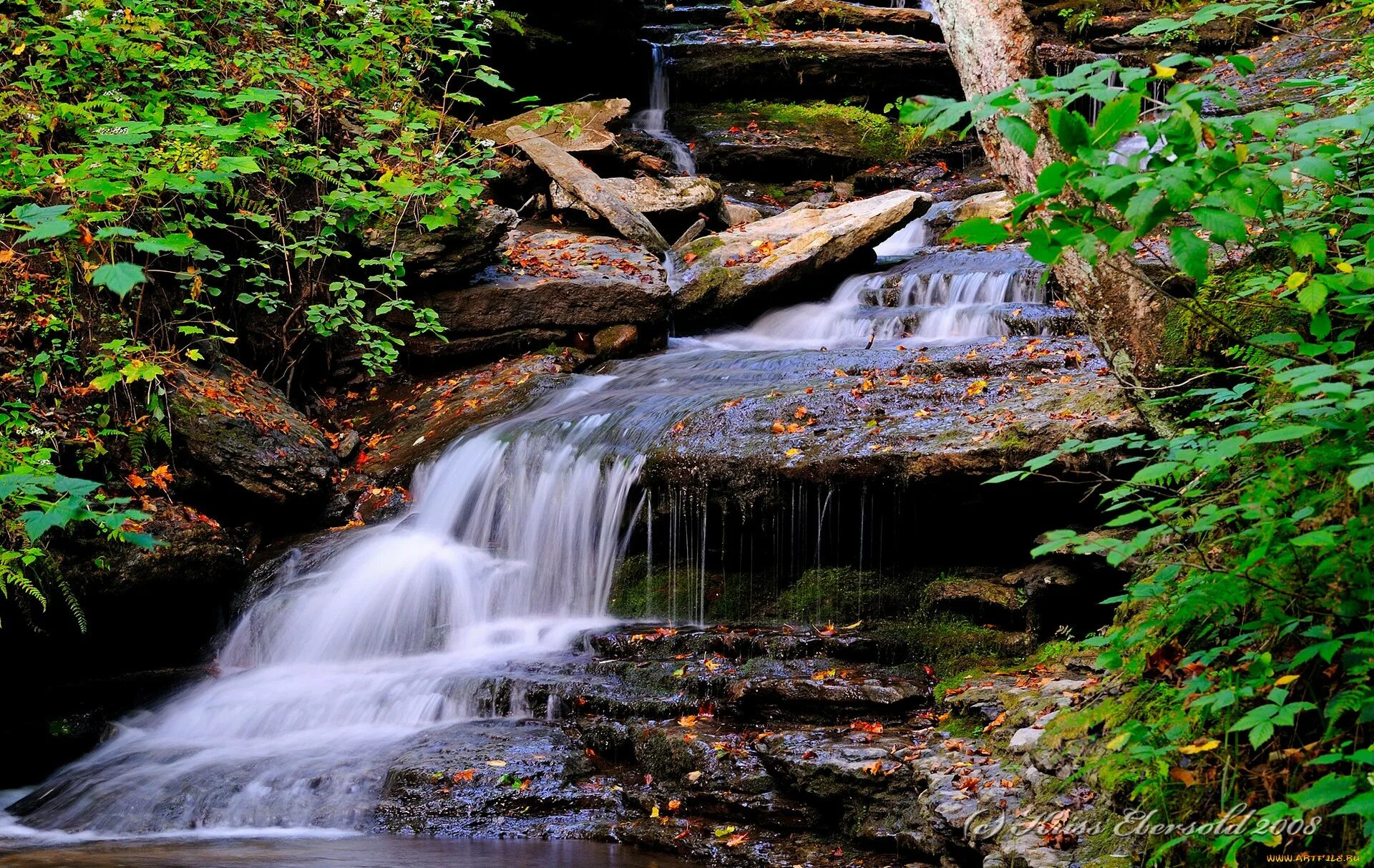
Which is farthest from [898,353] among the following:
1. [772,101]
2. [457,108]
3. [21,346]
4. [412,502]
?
[772,101]

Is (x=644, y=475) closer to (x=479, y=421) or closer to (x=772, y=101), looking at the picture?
(x=479, y=421)

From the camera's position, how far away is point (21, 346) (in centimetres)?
650

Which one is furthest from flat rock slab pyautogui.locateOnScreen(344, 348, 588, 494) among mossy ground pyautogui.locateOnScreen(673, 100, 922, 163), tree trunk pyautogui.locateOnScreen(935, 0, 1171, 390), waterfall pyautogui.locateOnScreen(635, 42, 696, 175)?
mossy ground pyautogui.locateOnScreen(673, 100, 922, 163)

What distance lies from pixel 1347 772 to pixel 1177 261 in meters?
1.46

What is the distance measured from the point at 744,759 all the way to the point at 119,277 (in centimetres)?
342

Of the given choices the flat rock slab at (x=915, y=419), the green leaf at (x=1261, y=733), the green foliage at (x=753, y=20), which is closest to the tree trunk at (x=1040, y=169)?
the flat rock slab at (x=915, y=419)

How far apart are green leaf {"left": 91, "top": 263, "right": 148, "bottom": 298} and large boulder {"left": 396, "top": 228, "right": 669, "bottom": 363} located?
6.89m

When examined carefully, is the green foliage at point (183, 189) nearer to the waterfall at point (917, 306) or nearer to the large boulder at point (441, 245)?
the large boulder at point (441, 245)

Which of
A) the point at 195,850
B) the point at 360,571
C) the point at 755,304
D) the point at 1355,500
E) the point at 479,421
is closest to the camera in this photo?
the point at 1355,500

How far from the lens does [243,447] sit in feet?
23.9

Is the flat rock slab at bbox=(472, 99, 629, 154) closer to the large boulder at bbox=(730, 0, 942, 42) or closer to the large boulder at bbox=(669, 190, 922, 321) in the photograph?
the large boulder at bbox=(669, 190, 922, 321)

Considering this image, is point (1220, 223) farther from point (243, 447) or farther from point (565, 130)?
point (565, 130)

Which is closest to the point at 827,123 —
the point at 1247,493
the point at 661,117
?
the point at 661,117

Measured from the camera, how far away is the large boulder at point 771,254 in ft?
34.3
